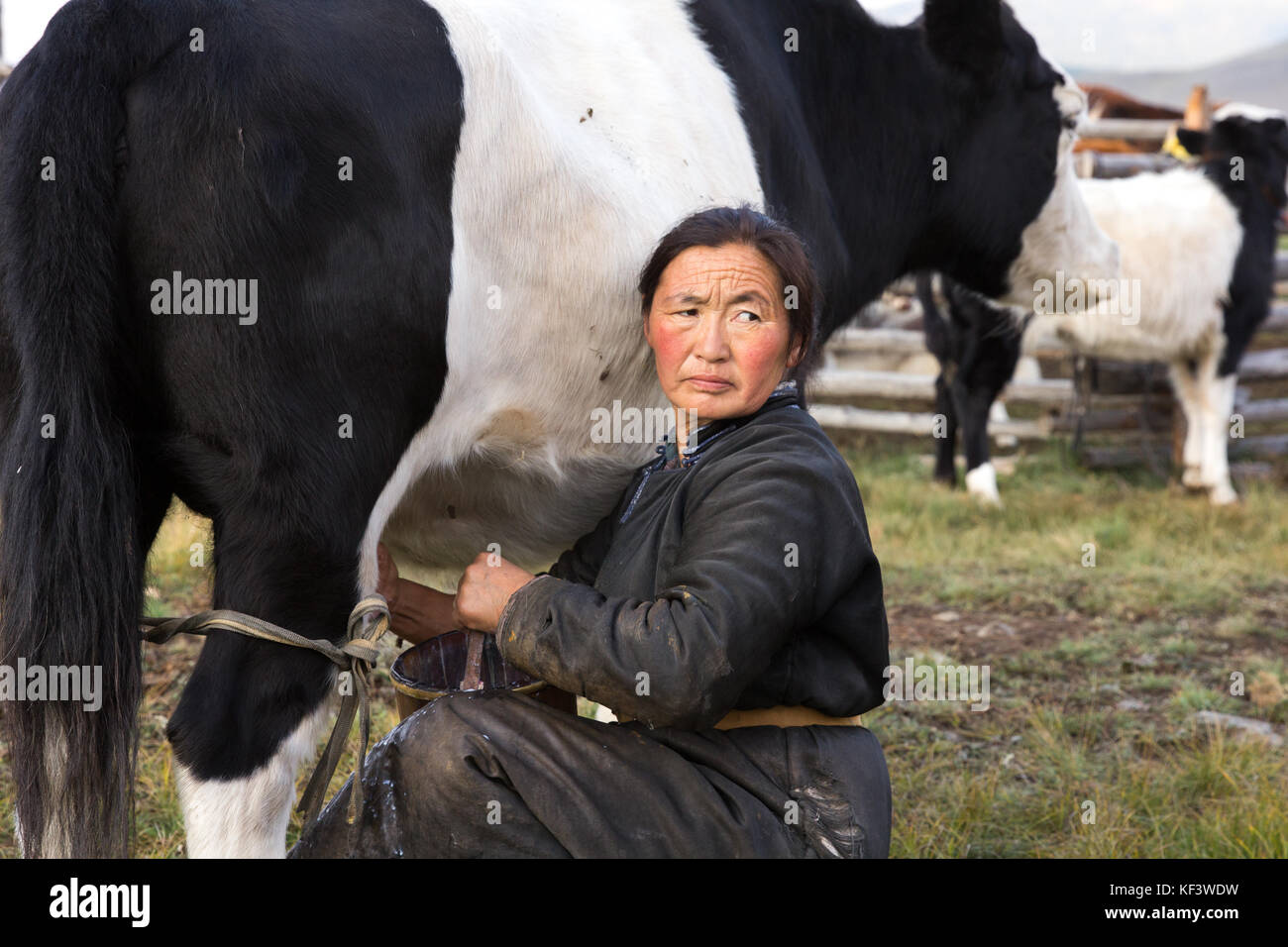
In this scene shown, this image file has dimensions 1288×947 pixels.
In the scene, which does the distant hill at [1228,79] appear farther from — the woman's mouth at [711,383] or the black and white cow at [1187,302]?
the woman's mouth at [711,383]

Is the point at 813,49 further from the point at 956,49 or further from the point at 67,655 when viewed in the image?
the point at 67,655

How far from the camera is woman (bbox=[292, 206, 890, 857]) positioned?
5.60ft

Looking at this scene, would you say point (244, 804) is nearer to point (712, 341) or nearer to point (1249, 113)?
point (712, 341)

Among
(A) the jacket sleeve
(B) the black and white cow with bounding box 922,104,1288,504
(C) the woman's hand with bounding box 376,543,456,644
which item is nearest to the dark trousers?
(A) the jacket sleeve

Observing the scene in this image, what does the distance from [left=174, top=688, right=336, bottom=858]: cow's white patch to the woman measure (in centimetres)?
8

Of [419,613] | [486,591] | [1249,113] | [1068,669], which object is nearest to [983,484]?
[1068,669]

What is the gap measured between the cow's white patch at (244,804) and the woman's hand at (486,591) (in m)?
0.29

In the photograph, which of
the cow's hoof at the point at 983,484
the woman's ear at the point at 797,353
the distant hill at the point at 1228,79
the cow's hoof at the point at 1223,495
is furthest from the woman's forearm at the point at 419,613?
the distant hill at the point at 1228,79

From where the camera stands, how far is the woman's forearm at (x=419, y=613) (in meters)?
2.33

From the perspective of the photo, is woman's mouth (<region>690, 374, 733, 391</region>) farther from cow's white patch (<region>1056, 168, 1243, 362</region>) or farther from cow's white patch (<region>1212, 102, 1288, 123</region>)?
cow's white patch (<region>1212, 102, 1288, 123</region>)

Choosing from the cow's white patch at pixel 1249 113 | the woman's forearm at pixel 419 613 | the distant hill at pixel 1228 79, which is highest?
the distant hill at pixel 1228 79

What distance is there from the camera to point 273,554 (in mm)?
1767
